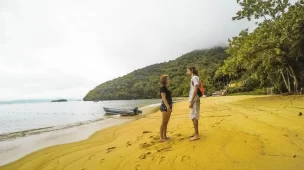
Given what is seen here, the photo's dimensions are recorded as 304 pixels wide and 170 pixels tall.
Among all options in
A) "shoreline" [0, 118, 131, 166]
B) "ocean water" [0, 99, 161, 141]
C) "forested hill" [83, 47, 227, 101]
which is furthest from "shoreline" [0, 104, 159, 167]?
"forested hill" [83, 47, 227, 101]

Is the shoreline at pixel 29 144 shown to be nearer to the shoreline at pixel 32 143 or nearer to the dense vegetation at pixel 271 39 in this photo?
the shoreline at pixel 32 143

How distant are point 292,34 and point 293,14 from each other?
1479mm

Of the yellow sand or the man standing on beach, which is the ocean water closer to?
the yellow sand

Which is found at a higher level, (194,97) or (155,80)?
(155,80)

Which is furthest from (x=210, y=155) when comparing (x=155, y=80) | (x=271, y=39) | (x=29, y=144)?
(x=155, y=80)

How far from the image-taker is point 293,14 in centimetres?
1418

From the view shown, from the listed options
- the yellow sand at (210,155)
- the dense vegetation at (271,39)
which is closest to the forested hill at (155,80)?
the dense vegetation at (271,39)

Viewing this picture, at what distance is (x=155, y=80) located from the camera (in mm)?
110375

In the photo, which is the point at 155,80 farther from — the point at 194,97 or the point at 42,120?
the point at 194,97

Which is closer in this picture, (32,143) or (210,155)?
(210,155)

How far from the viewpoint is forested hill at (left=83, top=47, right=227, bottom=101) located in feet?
301

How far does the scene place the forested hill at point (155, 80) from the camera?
3608 inches

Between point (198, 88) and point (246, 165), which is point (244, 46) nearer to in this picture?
point (198, 88)

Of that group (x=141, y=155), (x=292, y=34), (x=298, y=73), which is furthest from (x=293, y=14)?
(x=141, y=155)
